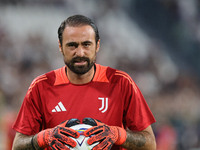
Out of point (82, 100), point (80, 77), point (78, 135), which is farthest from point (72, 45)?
point (78, 135)

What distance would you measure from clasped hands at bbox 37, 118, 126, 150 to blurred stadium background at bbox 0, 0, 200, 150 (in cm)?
588

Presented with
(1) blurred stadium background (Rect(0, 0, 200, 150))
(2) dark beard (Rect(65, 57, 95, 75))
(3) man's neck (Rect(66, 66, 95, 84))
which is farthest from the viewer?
(1) blurred stadium background (Rect(0, 0, 200, 150))

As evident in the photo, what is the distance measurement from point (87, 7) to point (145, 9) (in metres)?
1.72

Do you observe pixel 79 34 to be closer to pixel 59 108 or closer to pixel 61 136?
pixel 59 108

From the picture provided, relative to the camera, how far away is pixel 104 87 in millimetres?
3150

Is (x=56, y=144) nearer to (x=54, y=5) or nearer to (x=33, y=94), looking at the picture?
(x=33, y=94)

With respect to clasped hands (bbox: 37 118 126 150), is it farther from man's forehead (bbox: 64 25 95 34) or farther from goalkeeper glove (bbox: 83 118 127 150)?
man's forehead (bbox: 64 25 95 34)

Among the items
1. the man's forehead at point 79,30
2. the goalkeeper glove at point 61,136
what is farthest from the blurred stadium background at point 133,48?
the goalkeeper glove at point 61,136

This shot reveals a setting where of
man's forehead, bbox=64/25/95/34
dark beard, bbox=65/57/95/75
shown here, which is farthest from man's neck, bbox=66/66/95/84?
man's forehead, bbox=64/25/95/34

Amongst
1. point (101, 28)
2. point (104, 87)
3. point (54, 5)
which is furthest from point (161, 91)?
point (104, 87)

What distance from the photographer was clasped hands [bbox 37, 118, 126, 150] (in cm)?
266

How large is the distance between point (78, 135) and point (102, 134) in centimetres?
17

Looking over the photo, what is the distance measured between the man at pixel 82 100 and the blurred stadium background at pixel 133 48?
18.2 feet

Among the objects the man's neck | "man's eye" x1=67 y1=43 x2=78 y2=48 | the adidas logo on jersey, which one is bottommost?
the adidas logo on jersey
